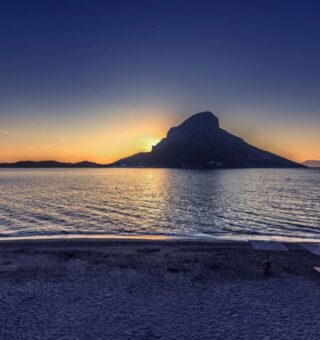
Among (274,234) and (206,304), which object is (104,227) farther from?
(206,304)

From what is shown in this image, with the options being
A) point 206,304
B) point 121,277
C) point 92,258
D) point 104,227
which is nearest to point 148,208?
point 104,227

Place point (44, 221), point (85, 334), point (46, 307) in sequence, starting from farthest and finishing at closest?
point (44, 221)
point (46, 307)
point (85, 334)

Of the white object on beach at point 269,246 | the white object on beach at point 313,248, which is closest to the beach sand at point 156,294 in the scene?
the white object on beach at point 313,248

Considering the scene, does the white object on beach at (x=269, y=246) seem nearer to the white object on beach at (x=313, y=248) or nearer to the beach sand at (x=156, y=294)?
the beach sand at (x=156, y=294)

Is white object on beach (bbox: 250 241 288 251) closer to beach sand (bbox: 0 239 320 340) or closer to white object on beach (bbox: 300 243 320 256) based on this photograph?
beach sand (bbox: 0 239 320 340)

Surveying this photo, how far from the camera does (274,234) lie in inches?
1375

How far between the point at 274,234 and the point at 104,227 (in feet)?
65.3

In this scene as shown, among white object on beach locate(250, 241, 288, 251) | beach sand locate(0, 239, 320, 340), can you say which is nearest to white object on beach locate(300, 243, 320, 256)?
beach sand locate(0, 239, 320, 340)

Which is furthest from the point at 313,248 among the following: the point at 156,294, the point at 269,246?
the point at 156,294

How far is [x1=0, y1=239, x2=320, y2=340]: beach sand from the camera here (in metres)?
11.2

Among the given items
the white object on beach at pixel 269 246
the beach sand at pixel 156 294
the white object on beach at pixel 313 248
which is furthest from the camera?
the white object on beach at pixel 269 246

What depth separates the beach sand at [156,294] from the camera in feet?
36.6

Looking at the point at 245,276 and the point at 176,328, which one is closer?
the point at 176,328

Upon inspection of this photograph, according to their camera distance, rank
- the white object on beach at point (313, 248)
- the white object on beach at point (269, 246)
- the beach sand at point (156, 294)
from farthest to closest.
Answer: the white object on beach at point (269, 246) → the white object on beach at point (313, 248) → the beach sand at point (156, 294)
